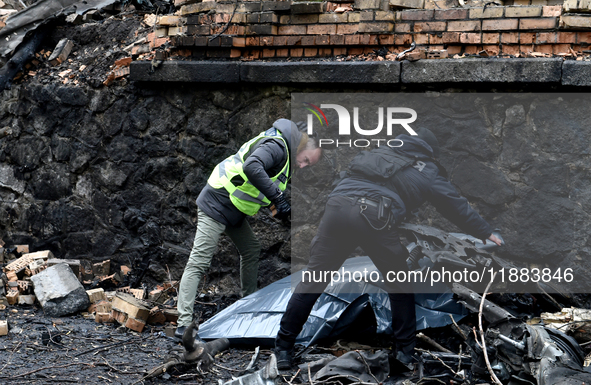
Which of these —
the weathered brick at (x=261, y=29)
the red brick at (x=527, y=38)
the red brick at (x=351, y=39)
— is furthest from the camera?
the weathered brick at (x=261, y=29)

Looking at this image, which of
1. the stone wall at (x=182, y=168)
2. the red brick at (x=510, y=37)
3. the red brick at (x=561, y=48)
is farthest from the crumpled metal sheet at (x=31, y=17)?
the red brick at (x=561, y=48)

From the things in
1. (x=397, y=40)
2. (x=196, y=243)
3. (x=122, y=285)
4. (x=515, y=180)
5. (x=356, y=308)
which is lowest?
(x=122, y=285)

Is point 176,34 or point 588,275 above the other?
point 176,34

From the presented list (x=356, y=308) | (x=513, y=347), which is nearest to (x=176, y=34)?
(x=356, y=308)

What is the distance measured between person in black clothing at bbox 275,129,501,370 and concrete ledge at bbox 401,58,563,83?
2.47 ft

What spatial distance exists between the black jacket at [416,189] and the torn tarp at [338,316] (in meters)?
0.68

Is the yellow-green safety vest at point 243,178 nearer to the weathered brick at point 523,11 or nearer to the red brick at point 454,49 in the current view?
the red brick at point 454,49

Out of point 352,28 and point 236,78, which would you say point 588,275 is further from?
point 236,78

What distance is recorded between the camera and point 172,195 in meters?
5.89

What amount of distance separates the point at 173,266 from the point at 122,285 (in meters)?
0.53

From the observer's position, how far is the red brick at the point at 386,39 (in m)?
5.09

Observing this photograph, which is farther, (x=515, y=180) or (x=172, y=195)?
(x=172, y=195)

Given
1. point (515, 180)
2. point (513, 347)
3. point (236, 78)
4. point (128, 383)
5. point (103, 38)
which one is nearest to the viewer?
point (513, 347)

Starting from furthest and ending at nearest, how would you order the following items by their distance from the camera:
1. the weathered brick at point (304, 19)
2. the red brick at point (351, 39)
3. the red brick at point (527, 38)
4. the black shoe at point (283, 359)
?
the weathered brick at point (304, 19)
the red brick at point (351, 39)
the red brick at point (527, 38)
the black shoe at point (283, 359)
